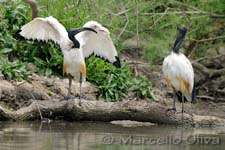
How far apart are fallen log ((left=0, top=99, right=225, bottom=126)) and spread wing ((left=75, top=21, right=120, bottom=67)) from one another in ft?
6.26

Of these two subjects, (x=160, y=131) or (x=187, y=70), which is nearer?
(x=160, y=131)

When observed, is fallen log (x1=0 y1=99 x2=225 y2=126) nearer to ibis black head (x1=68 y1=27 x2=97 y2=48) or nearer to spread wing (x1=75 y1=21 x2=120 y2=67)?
ibis black head (x1=68 y1=27 x2=97 y2=48)

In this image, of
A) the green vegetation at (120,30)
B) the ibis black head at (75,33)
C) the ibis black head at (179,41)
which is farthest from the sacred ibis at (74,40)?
the ibis black head at (179,41)

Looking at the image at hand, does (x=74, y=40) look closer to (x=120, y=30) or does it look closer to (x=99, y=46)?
(x=99, y=46)

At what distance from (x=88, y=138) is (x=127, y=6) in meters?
6.92

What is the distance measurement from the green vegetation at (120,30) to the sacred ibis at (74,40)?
77 centimetres

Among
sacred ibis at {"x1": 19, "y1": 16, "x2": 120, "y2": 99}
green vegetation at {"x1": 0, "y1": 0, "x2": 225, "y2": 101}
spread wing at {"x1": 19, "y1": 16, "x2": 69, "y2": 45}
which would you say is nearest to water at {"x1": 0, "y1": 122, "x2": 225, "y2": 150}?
sacred ibis at {"x1": 19, "y1": 16, "x2": 120, "y2": 99}

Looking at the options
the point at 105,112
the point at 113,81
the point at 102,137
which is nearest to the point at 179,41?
the point at 105,112

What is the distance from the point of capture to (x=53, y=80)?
522 inches

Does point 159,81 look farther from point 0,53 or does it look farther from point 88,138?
point 88,138

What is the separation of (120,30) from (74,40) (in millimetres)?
3927

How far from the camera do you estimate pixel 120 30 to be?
16.1 meters

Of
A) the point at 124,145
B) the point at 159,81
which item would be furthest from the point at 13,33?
the point at 124,145

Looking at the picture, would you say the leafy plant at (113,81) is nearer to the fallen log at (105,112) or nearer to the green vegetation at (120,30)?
the green vegetation at (120,30)
